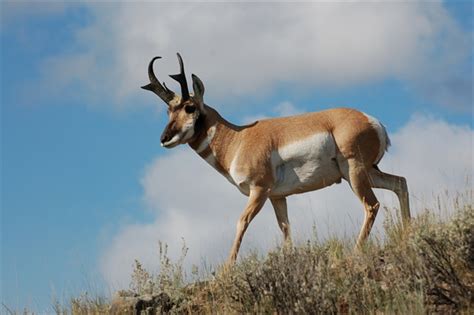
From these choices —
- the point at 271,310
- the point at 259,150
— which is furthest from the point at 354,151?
the point at 271,310

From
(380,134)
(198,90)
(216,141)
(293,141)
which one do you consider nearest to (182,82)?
(198,90)

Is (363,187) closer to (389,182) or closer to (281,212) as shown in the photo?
(389,182)

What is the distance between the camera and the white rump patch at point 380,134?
541 inches

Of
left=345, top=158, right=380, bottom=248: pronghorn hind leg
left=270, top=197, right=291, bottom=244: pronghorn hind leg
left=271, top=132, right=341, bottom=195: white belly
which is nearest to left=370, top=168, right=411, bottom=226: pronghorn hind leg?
left=345, top=158, right=380, bottom=248: pronghorn hind leg

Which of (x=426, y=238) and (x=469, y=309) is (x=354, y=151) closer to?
(x=426, y=238)

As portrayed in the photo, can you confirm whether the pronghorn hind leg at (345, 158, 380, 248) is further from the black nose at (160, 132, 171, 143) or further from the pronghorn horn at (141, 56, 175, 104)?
the pronghorn horn at (141, 56, 175, 104)

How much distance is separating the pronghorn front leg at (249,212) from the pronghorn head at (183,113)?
171 centimetres

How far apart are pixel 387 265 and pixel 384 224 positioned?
51.4 inches

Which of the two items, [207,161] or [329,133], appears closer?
[329,133]

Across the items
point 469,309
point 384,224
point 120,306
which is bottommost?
point 469,309

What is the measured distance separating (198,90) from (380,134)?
3.13 meters

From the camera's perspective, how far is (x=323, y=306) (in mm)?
10328

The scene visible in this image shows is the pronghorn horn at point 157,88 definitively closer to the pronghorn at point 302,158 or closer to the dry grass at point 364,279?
the pronghorn at point 302,158

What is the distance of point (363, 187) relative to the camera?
13.4 m
